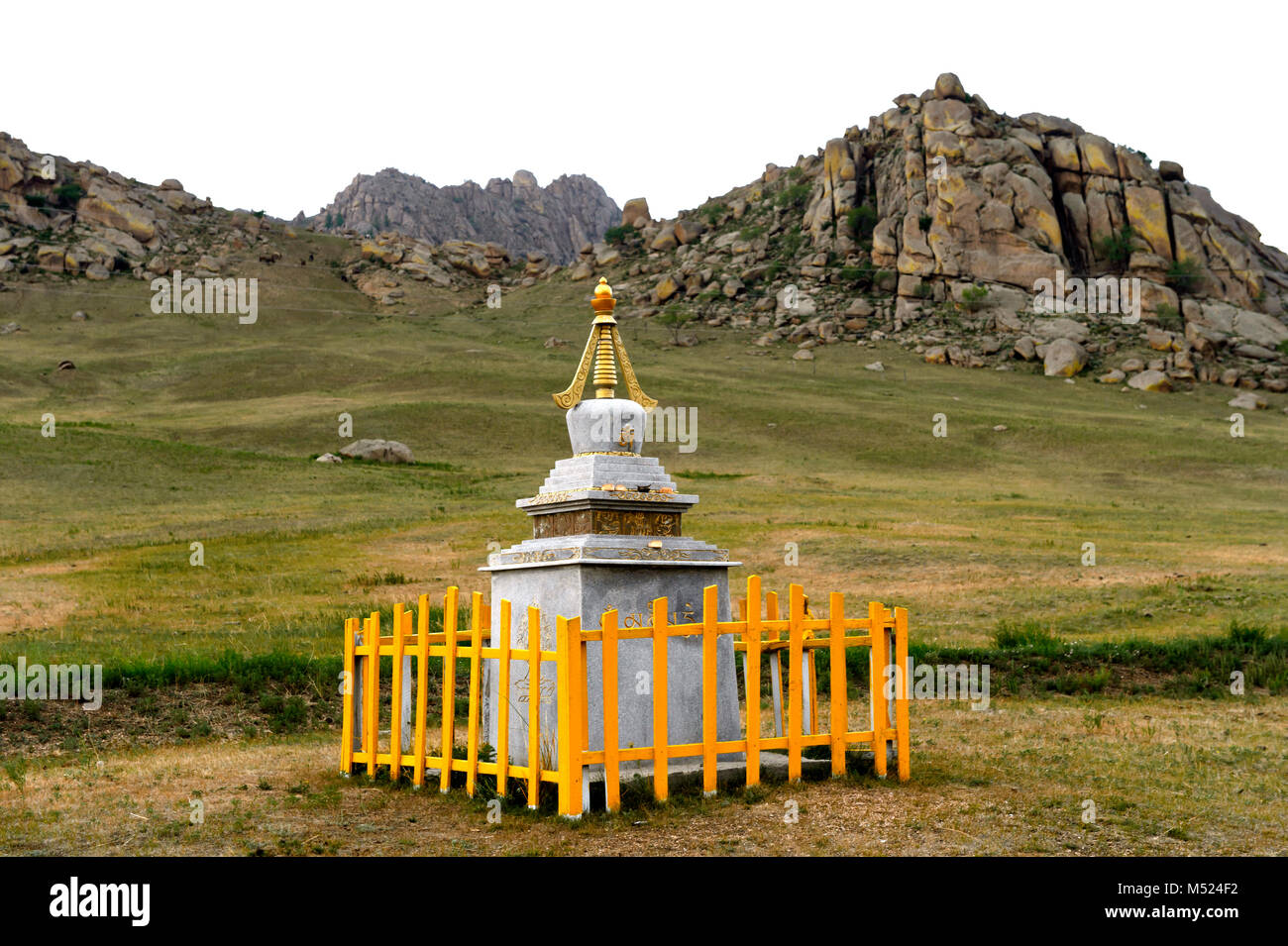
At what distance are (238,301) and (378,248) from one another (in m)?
30.5

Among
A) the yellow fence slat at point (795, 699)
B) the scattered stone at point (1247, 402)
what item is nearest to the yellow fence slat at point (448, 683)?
the yellow fence slat at point (795, 699)

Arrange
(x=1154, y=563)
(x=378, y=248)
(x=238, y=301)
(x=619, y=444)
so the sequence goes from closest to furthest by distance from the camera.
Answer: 1. (x=619, y=444)
2. (x=1154, y=563)
3. (x=238, y=301)
4. (x=378, y=248)

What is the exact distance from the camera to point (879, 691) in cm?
1318

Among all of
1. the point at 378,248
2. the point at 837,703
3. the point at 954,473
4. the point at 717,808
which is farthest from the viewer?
the point at 378,248

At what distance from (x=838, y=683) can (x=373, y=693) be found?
5152 millimetres

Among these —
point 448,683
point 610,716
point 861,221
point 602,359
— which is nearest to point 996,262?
point 861,221

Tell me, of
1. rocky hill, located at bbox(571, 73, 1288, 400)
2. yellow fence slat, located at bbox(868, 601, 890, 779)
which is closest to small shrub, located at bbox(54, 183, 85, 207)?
rocky hill, located at bbox(571, 73, 1288, 400)

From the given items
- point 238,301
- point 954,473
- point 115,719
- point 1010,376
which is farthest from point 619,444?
point 238,301

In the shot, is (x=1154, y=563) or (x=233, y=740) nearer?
(x=233, y=740)

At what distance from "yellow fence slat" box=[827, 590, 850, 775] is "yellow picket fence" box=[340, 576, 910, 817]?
0.01 m

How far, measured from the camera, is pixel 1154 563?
32.1m

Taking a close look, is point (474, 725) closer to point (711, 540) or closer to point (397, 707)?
point (397, 707)

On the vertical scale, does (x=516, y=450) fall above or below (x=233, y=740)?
above

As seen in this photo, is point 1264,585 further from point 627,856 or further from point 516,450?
point 516,450
